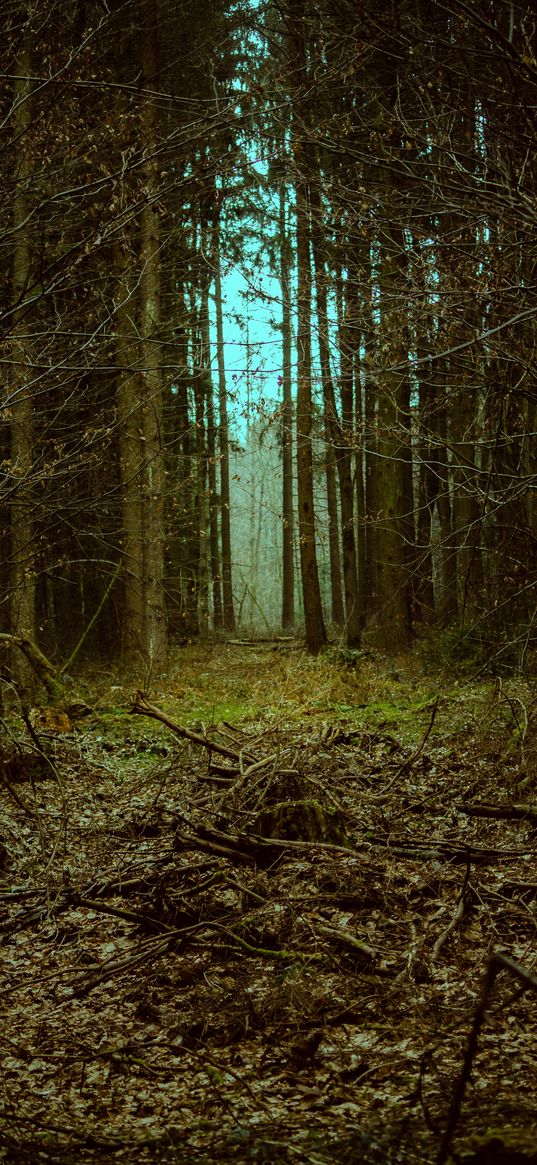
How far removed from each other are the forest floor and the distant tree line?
5.89 ft

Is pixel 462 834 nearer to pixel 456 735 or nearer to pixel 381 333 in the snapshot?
pixel 456 735

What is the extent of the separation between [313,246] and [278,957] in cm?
850

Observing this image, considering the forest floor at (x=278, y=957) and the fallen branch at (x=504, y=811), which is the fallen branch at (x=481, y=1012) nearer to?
the forest floor at (x=278, y=957)

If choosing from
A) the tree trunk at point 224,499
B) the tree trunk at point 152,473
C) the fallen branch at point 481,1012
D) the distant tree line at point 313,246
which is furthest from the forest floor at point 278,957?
the tree trunk at point 224,499

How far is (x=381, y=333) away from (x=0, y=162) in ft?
9.90

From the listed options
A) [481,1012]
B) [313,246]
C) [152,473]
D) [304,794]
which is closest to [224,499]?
[152,473]

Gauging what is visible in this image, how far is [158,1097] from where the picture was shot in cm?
327

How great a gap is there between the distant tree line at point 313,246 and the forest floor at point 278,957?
1794 millimetres

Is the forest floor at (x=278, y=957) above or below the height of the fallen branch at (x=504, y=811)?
below

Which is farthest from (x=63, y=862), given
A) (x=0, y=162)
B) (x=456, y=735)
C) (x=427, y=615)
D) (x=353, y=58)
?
(x=427, y=615)

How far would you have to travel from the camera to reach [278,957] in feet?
14.0

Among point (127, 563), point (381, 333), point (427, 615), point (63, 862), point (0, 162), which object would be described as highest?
point (0, 162)

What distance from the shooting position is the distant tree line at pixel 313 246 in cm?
540

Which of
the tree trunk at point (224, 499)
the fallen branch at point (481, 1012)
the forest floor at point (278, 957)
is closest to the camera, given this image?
the fallen branch at point (481, 1012)
